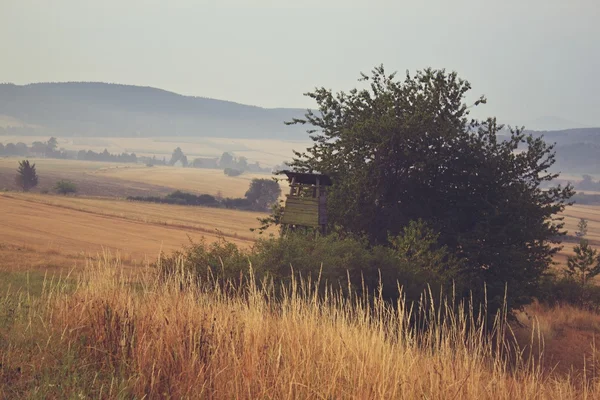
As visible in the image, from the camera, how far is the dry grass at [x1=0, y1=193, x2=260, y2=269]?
112ft

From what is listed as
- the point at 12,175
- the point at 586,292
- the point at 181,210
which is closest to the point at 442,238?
the point at 586,292

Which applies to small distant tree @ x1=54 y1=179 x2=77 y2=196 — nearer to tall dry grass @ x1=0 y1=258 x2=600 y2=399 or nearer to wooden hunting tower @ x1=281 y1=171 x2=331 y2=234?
wooden hunting tower @ x1=281 y1=171 x2=331 y2=234

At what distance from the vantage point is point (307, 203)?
23.9m

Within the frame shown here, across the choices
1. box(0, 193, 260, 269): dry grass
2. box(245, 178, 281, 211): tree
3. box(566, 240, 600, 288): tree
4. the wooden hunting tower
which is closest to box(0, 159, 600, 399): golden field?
the wooden hunting tower

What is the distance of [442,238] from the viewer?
81.3ft

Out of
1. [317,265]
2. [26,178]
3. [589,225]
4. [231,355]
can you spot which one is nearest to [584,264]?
[317,265]

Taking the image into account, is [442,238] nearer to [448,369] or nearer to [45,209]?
[448,369]

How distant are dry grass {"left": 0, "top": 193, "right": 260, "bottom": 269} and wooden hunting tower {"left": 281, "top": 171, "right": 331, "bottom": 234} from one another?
19.8ft

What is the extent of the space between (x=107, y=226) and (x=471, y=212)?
142ft

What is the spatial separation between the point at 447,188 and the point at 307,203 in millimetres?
6455

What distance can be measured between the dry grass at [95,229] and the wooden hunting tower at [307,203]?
6024 millimetres

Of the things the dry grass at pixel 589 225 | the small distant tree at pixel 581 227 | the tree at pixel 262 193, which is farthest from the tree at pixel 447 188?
the tree at pixel 262 193

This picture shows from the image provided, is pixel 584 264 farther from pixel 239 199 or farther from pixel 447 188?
pixel 239 199

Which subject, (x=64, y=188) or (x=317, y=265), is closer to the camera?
(x=317, y=265)
